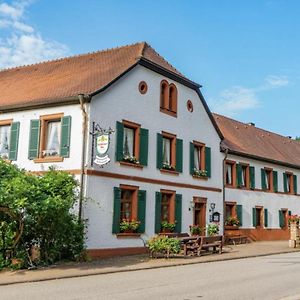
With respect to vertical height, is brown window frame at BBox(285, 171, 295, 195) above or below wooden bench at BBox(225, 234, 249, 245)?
above

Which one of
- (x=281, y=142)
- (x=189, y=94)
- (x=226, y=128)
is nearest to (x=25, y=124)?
(x=189, y=94)

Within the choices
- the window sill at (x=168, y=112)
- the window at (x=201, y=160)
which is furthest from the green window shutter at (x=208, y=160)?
the window sill at (x=168, y=112)

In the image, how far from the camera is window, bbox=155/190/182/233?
22344mm

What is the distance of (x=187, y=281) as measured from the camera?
1280 cm

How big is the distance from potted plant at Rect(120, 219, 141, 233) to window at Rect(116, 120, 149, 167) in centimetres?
236

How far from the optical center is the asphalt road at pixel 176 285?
1032 centimetres

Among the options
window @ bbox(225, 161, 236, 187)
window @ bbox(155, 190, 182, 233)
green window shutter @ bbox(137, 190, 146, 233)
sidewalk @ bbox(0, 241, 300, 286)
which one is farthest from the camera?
window @ bbox(225, 161, 236, 187)

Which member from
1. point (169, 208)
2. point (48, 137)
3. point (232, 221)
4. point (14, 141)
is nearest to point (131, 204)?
point (169, 208)

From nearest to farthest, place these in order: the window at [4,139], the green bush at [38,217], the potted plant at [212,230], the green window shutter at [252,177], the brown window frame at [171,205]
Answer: the green bush at [38,217], the window at [4,139], the brown window frame at [171,205], the potted plant at [212,230], the green window shutter at [252,177]

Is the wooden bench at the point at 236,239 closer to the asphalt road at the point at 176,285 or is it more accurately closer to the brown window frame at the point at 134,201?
the brown window frame at the point at 134,201

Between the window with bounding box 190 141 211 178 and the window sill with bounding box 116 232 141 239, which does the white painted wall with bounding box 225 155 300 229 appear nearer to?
the window with bounding box 190 141 211 178

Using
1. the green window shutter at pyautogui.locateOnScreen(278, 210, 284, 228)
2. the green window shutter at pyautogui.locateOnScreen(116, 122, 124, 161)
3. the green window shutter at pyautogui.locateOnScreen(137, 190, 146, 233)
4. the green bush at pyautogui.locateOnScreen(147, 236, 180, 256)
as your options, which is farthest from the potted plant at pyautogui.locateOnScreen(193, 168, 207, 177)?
the green window shutter at pyautogui.locateOnScreen(278, 210, 284, 228)

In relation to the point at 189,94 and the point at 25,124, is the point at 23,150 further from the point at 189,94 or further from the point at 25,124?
the point at 189,94

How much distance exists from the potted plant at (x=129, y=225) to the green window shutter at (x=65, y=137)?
3.58 m
